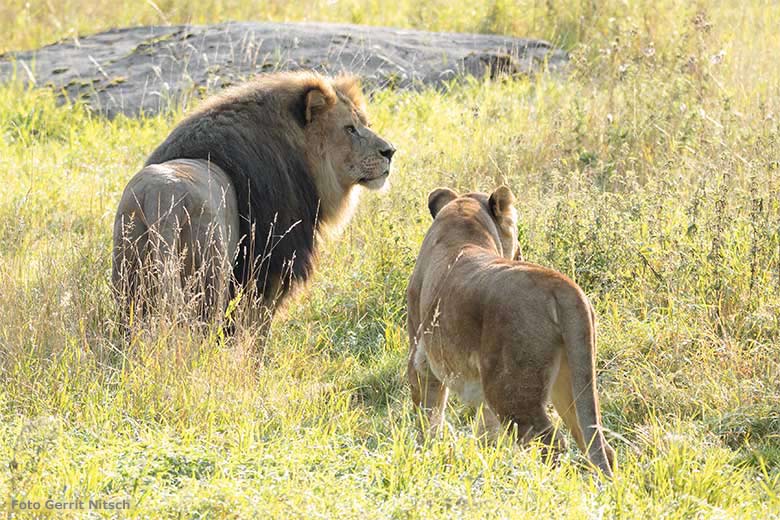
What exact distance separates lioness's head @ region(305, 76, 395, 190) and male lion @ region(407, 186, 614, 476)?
5.14 ft

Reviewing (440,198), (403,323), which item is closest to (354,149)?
(403,323)

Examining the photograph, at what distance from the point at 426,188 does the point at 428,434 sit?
338 cm

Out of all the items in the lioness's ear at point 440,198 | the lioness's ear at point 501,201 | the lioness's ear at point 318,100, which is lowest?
the lioness's ear at point 440,198

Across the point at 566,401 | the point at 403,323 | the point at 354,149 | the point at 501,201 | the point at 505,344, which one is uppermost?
the point at 501,201

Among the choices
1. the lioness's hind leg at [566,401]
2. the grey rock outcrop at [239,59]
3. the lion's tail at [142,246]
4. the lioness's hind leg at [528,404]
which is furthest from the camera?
the grey rock outcrop at [239,59]

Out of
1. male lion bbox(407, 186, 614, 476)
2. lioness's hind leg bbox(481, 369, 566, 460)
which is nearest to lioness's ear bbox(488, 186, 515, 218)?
male lion bbox(407, 186, 614, 476)

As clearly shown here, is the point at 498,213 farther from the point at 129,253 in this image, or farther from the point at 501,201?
the point at 129,253

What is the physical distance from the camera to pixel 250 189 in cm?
546

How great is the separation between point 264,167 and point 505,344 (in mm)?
2157

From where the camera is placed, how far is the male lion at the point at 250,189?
191 inches

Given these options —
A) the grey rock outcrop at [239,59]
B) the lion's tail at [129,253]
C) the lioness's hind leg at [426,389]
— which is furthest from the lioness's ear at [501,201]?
the grey rock outcrop at [239,59]

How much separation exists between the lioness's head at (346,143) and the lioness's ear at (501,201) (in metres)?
1.44

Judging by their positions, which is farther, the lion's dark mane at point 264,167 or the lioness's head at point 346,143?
the lioness's head at point 346,143

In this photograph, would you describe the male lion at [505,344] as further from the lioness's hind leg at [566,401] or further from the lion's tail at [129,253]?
the lion's tail at [129,253]
